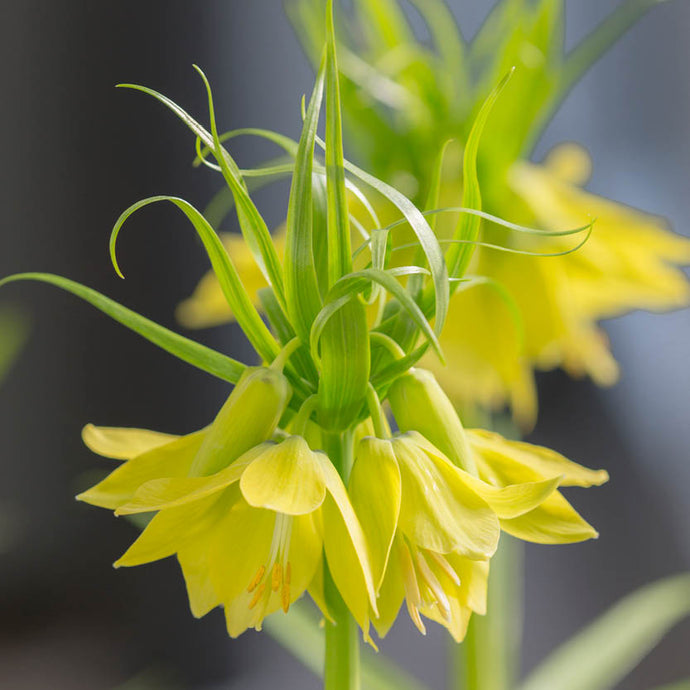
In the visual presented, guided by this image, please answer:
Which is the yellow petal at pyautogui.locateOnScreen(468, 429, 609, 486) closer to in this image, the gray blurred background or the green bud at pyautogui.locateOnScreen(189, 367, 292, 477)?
the green bud at pyautogui.locateOnScreen(189, 367, 292, 477)

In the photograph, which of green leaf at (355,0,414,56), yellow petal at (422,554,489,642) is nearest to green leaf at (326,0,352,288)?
yellow petal at (422,554,489,642)

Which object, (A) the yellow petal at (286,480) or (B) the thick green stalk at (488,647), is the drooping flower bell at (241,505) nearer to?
(A) the yellow petal at (286,480)

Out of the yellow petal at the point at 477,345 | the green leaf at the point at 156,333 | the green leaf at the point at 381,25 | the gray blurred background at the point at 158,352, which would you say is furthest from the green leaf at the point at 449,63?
the gray blurred background at the point at 158,352

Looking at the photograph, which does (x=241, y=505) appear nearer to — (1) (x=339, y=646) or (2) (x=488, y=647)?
(1) (x=339, y=646)

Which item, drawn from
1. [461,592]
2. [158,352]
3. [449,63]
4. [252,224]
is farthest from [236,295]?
[158,352]

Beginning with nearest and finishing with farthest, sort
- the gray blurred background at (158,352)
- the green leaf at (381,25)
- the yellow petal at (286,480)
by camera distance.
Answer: the yellow petal at (286,480) → the green leaf at (381,25) → the gray blurred background at (158,352)

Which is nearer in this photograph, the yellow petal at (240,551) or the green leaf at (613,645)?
the yellow petal at (240,551)

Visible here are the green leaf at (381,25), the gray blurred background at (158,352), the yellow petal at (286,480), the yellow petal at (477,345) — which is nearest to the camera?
the yellow petal at (286,480)
